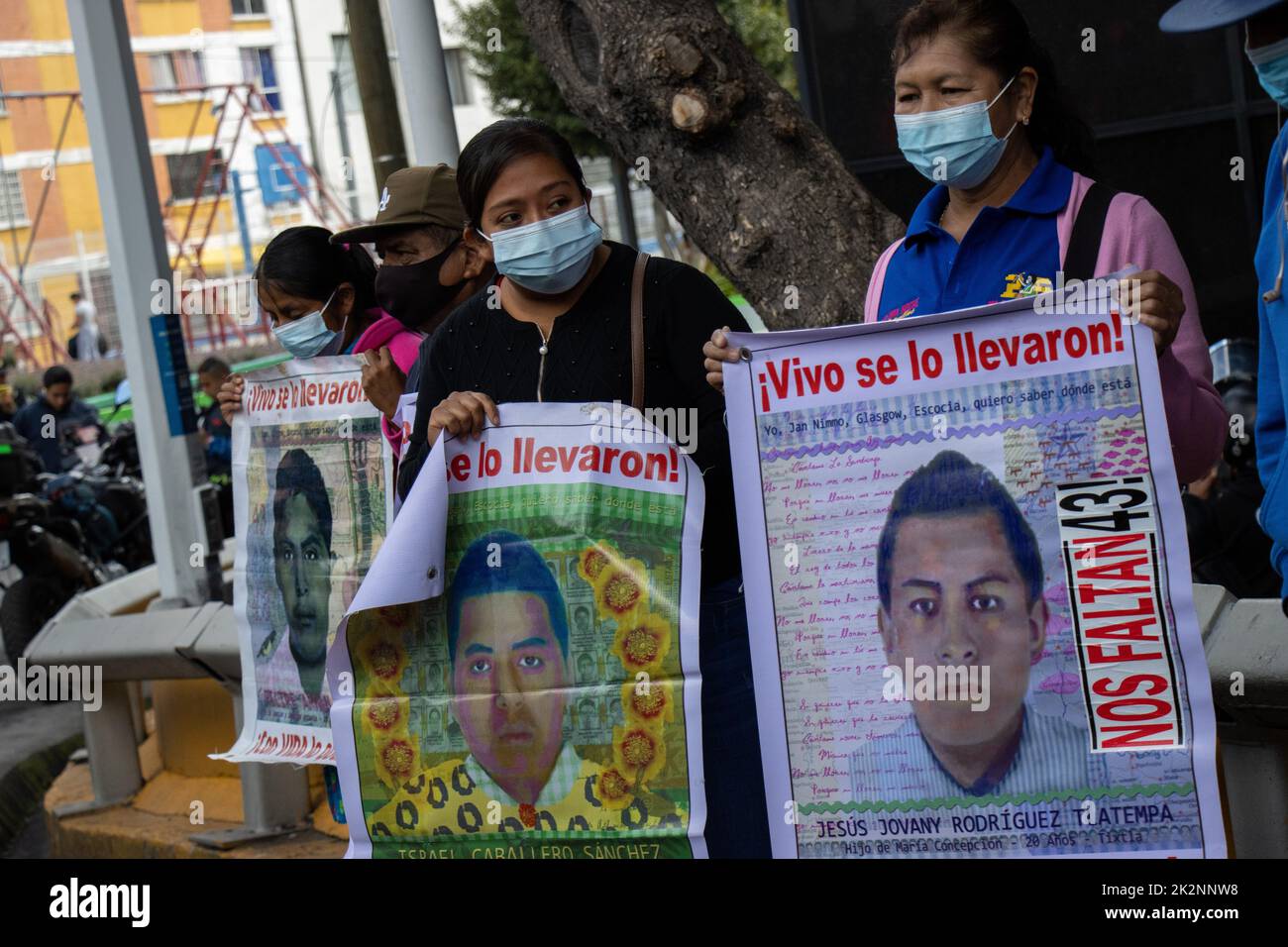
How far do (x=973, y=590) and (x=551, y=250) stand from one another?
1.06 m

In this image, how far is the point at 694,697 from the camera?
280 centimetres

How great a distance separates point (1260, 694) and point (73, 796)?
4896 millimetres

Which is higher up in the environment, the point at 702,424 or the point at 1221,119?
the point at 1221,119

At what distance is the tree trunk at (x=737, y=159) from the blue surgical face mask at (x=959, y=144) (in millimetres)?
1630

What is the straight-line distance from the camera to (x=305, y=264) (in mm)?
4203

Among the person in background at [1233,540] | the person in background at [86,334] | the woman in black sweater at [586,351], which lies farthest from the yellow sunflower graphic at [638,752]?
the person in background at [86,334]

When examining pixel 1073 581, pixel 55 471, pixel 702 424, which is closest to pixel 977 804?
pixel 1073 581

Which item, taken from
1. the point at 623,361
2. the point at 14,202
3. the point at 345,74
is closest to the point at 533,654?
the point at 623,361

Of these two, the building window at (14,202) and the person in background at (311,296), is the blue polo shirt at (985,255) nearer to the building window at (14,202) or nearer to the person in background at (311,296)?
the person in background at (311,296)

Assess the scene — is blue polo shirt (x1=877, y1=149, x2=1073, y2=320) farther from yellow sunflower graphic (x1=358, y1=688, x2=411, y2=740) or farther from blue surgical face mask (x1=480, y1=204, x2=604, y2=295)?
yellow sunflower graphic (x1=358, y1=688, x2=411, y2=740)

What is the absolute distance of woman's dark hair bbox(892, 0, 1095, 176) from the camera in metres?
2.85

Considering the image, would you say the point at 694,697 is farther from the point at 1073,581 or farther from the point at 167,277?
the point at 167,277

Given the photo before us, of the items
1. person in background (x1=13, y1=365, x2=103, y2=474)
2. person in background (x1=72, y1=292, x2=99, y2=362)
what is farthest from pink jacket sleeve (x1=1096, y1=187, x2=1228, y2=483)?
person in background (x1=72, y1=292, x2=99, y2=362)

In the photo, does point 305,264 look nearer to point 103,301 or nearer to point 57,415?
point 57,415
